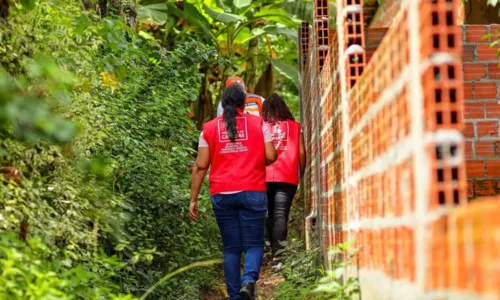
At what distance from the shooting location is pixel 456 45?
3412mm

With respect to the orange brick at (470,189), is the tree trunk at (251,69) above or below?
above

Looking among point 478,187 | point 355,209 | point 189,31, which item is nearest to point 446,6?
point 355,209

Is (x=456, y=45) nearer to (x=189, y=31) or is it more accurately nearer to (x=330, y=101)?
(x=330, y=101)

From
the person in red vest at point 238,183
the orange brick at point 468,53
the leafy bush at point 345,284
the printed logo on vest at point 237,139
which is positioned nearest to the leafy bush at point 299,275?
the person in red vest at point 238,183

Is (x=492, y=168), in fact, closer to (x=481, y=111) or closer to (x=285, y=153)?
(x=481, y=111)

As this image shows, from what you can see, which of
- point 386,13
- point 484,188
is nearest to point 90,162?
point 484,188

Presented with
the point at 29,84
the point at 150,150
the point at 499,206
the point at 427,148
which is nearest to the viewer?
the point at 499,206

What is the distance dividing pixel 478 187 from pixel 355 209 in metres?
2.22

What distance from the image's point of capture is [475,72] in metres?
7.60

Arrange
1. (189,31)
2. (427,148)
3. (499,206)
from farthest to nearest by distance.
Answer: (189,31) → (427,148) → (499,206)

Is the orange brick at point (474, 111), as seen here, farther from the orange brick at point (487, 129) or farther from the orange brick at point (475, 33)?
the orange brick at point (475, 33)

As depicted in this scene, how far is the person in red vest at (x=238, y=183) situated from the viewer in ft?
26.3

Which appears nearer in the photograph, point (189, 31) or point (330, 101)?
point (330, 101)

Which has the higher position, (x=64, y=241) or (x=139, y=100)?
(x=139, y=100)
